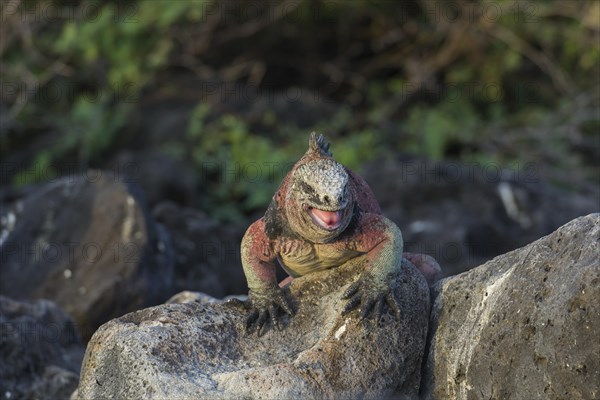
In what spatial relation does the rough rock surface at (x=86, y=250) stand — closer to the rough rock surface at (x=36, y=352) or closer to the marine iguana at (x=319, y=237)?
the rough rock surface at (x=36, y=352)

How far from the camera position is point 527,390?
12.8 ft

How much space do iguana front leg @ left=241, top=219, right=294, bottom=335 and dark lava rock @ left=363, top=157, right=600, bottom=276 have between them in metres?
3.73

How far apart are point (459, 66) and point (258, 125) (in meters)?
3.08

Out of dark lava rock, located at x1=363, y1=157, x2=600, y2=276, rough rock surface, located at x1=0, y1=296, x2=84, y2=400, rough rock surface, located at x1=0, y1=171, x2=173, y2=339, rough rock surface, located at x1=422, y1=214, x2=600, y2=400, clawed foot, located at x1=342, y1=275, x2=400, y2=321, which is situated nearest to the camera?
rough rock surface, located at x1=422, y1=214, x2=600, y2=400

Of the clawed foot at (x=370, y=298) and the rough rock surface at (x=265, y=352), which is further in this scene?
the clawed foot at (x=370, y=298)

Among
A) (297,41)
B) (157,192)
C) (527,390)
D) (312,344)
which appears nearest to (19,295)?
(157,192)

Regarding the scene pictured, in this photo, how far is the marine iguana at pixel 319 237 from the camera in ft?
14.3

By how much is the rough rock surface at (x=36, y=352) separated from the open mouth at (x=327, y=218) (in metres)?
2.02

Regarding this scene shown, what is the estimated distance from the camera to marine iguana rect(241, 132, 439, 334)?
4.34m

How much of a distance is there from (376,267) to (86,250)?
371 cm

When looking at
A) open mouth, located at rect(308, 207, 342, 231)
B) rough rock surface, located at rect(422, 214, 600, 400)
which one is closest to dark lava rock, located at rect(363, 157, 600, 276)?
rough rock surface, located at rect(422, 214, 600, 400)

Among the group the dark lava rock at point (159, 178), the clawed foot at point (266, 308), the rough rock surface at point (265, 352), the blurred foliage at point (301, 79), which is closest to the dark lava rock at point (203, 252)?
the dark lava rock at point (159, 178)

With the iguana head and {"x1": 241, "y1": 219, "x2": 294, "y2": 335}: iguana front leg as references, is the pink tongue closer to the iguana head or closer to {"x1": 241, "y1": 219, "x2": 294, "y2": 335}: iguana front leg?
the iguana head

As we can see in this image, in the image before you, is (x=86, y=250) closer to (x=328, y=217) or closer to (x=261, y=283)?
(x=261, y=283)
